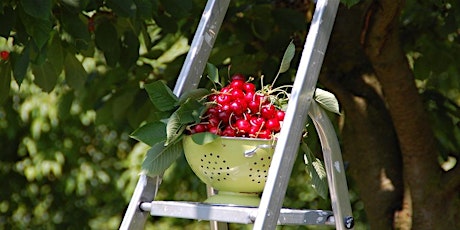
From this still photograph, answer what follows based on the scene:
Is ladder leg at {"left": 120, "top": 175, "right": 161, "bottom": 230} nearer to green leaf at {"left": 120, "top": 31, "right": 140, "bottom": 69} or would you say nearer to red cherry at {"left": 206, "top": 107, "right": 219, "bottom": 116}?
red cherry at {"left": 206, "top": 107, "right": 219, "bottom": 116}

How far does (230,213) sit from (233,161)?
130 mm

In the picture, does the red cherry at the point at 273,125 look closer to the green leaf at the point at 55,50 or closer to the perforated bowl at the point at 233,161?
the perforated bowl at the point at 233,161

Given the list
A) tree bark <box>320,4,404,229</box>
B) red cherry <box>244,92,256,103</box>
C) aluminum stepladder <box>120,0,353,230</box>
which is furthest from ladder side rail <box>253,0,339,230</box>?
tree bark <box>320,4,404,229</box>

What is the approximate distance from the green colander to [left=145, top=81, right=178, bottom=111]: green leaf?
7 centimetres

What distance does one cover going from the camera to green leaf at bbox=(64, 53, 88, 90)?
104 inches

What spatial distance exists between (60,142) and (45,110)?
0.97 feet

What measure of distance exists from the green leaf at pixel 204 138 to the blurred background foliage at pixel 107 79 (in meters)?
0.23

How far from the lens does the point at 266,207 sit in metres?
1.45

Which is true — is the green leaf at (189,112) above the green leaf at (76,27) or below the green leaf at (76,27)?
above

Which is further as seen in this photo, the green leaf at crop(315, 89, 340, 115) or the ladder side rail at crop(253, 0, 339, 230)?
the green leaf at crop(315, 89, 340, 115)

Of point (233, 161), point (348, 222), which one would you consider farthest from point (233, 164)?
point (348, 222)

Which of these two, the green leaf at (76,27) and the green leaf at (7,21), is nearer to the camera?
the green leaf at (7,21)

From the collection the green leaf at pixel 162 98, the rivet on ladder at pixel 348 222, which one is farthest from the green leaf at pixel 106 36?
the rivet on ladder at pixel 348 222

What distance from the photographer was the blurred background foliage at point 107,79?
2.33m
